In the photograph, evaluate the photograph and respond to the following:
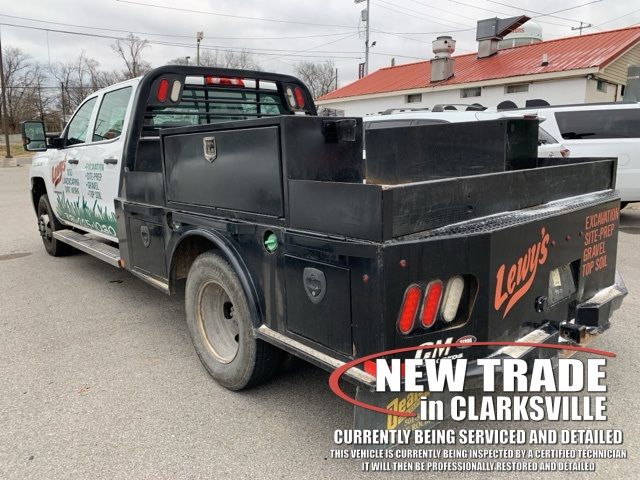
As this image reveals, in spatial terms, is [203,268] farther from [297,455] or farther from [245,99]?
[245,99]

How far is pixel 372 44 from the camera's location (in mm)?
32656

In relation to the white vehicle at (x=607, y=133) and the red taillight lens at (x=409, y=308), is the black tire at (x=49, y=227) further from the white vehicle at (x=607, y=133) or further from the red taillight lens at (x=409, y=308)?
the white vehicle at (x=607, y=133)

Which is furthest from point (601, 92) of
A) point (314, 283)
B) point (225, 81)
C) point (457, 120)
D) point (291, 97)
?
point (314, 283)

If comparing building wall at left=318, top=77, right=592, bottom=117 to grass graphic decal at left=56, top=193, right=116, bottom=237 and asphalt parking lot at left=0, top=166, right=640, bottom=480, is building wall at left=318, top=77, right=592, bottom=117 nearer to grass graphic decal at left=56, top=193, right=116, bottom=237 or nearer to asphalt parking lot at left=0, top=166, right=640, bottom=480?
grass graphic decal at left=56, top=193, right=116, bottom=237

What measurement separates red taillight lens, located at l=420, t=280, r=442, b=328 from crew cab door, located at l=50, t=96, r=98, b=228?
13.9 feet

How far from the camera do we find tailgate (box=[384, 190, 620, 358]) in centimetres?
211

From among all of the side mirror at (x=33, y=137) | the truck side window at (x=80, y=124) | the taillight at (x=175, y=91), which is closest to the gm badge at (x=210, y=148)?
the taillight at (x=175, y=91)

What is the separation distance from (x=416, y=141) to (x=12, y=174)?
23032mm

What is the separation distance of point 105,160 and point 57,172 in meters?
1.77

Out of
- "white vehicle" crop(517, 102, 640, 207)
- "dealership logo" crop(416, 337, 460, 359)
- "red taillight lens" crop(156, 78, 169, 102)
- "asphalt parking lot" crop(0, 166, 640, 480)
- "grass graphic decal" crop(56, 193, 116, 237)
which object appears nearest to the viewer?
"dealership logo" crop(416, 337, 460, 359)

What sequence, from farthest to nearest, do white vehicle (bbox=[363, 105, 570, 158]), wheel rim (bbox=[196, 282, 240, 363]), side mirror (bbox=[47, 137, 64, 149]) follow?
white vehicle (bbox=[363, 105, 570, 158]) < side mirror (bbox=[47, 137, 64, 149]) < wheel rim (bbox=[196, 282, 240, 363])

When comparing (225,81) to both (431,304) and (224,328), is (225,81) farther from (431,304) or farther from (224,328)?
(431,304)

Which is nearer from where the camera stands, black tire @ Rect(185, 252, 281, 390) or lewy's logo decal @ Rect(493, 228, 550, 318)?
lewy's logo decal @ Rect(493, 228, 550, 318)

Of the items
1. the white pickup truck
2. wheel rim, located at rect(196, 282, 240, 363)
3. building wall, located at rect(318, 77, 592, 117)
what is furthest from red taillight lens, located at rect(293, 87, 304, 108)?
building wall, located at rect(318, 77, 592, 117)
